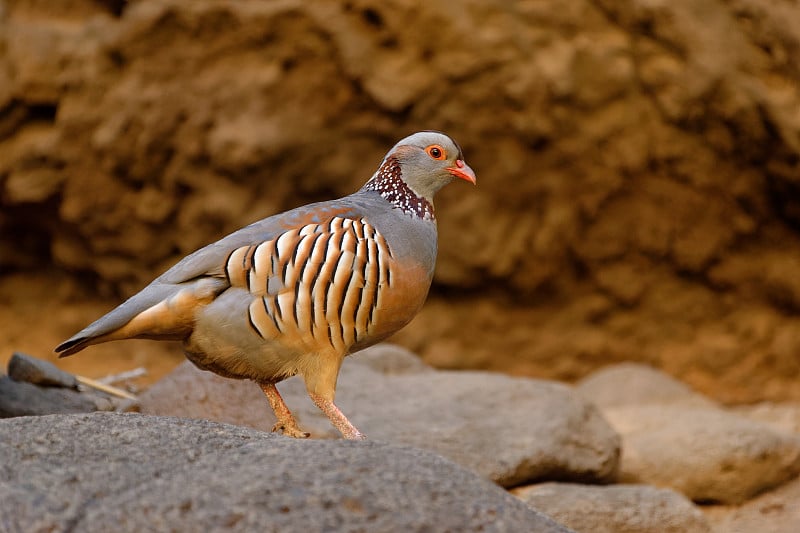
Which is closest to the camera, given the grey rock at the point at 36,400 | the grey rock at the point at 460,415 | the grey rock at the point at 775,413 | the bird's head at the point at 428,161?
the bird's head at the point at 428,161

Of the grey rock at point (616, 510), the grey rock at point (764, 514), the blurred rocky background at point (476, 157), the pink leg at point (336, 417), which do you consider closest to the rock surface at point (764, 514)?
the grey rock at point (764, 514)

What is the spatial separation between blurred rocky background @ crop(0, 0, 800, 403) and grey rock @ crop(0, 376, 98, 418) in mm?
3730

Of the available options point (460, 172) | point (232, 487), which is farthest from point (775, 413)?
point (232, 487)

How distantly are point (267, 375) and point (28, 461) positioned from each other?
1.37 m

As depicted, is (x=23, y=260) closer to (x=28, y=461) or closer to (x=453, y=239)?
(x=453, y=239)

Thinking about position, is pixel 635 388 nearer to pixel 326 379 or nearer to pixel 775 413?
pixel 775 413

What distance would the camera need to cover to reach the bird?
436 centimetres

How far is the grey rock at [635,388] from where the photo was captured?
868 centimetres

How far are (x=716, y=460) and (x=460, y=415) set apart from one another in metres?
1.70

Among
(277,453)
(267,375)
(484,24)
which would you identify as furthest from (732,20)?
(277,453)

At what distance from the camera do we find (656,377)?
29.9 ft

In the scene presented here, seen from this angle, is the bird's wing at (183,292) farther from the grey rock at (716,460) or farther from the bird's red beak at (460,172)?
the grey rock at (716,460)

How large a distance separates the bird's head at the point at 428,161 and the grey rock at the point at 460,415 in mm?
1446

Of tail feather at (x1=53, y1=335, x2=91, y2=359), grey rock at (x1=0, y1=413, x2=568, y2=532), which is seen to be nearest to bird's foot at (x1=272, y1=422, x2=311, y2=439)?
tail feather at (x1=53, y1=335, x2=91, y2=359)
